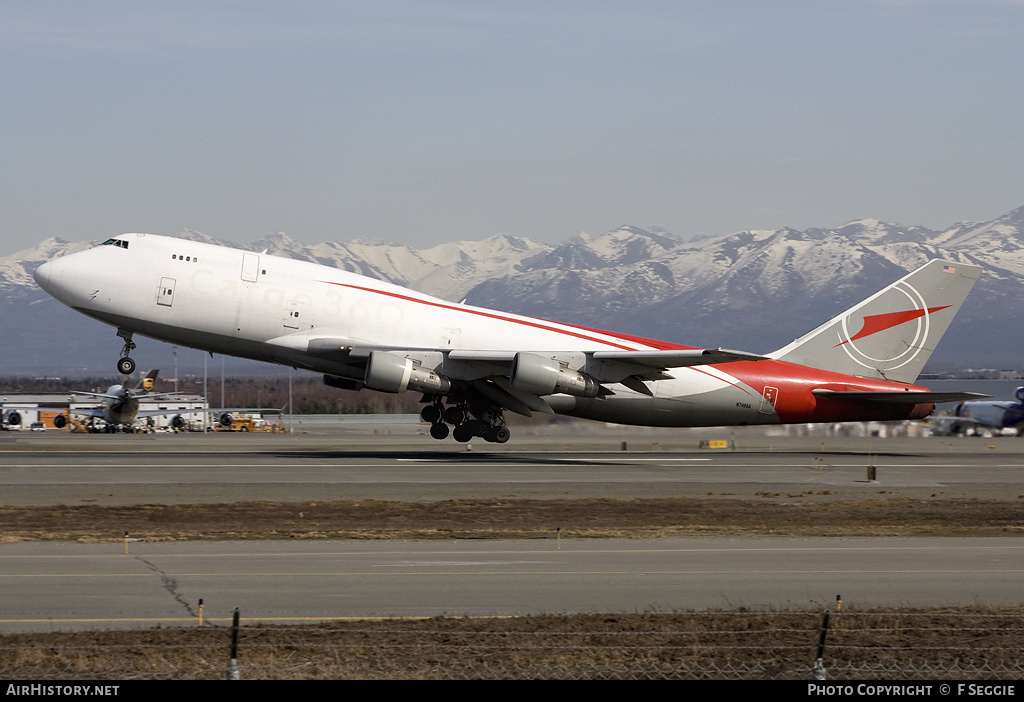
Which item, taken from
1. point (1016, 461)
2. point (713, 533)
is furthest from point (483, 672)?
point (1016, 461)

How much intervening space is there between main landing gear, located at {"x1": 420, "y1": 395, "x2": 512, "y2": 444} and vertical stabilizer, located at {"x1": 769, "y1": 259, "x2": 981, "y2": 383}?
1168 cm

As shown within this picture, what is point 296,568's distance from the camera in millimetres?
17234

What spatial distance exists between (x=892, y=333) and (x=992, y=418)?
64.3 ft

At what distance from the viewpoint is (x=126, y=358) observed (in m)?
36.1

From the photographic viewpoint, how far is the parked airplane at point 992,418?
5724 centimetres

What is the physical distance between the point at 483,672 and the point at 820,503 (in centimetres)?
1929

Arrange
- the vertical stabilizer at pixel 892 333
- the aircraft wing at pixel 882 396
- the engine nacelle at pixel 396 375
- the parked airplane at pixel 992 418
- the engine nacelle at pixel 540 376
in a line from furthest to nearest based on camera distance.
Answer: the parked airplane at pixel 992 418
the vertical stabilizer at pixel 892 333
the aircraft wing at pixel 882 396
the engine nacelle at pixel 540 376
the engine nacelle at pixel 396 375

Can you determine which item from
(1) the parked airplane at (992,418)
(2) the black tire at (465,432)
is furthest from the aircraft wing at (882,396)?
(1) the parked airplane at (992,418)

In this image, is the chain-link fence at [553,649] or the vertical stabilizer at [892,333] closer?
the chain-link fence at [553,649]

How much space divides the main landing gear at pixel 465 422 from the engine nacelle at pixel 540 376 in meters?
3.29

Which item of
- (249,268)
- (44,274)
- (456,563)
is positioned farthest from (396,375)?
Answer: (456,563)

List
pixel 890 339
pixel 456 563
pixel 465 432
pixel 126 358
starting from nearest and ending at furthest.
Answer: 1. pixel 456 563
2. pixel 126 358
3. pixel 465 432
4. pixel 890 339

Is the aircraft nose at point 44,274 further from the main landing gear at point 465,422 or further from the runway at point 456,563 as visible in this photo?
the main landing gear at point 465,422

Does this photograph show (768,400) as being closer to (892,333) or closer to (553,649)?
(892,333)
